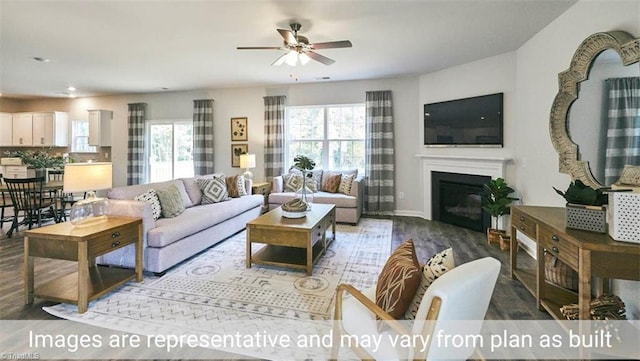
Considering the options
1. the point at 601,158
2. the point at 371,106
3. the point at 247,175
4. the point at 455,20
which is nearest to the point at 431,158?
the point at 371,106

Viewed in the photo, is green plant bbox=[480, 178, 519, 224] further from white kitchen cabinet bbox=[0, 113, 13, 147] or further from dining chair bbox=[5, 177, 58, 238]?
white kitchen cabinet bbox=[0, 113, 13, 147]

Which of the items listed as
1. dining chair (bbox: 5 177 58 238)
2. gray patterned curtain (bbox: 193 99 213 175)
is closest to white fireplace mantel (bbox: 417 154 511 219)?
gray patterned curtain (bbox: 193 99 213 175)

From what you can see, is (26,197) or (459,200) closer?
(26,197)

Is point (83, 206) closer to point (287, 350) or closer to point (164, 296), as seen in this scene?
point (164, 296)

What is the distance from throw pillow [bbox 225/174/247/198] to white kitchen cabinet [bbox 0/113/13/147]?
7.03 m

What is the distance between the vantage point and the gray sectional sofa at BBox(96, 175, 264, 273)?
2928 mm

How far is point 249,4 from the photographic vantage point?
2.85 metres

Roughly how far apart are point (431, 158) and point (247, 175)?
3405 mm

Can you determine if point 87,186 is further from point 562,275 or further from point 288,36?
point 562,275

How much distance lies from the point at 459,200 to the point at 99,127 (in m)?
8.11

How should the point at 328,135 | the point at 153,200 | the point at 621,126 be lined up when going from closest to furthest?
1. the point at 621,126
2. the point at 153,200
3. the point at 328,135

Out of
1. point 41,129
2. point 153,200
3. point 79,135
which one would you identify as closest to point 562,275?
point 153,200

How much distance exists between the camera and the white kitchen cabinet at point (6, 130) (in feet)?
25.4

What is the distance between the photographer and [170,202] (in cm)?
354
